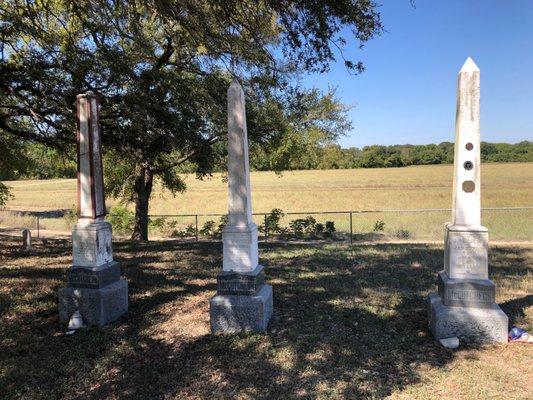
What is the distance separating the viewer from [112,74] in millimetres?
10242

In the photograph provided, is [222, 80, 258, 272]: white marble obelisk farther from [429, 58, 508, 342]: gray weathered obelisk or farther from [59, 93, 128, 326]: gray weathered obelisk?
[429, 58, 508, 342]: gray weathered obelisk

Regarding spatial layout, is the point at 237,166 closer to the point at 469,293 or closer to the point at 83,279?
the point at 83,279

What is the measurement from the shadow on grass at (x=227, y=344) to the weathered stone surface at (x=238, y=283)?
2.07 feet

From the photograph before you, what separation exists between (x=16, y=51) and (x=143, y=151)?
3884 mm

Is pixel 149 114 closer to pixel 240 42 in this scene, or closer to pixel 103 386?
pixel 240 42

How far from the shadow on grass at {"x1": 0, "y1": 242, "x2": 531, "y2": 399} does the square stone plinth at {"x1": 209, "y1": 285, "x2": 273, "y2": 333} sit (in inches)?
7.1

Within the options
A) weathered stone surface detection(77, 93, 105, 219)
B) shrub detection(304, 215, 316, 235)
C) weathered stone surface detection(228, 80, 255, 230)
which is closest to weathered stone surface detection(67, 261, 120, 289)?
weathered stone surface detection(77, 93, 105, 219)

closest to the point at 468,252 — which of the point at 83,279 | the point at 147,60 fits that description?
the point at 83,279

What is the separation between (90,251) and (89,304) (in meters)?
0.82

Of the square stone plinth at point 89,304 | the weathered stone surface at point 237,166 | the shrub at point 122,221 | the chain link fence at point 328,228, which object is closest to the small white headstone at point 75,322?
the square stone plinth at point 89,304

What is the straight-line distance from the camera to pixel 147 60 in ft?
42.7

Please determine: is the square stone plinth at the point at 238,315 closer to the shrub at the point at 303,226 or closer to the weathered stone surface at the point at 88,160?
the weathered stone surface at the point at 88,160

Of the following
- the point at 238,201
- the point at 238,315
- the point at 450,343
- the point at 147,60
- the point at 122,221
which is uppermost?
the point at 147,60

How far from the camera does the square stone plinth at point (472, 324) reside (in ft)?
18.7
